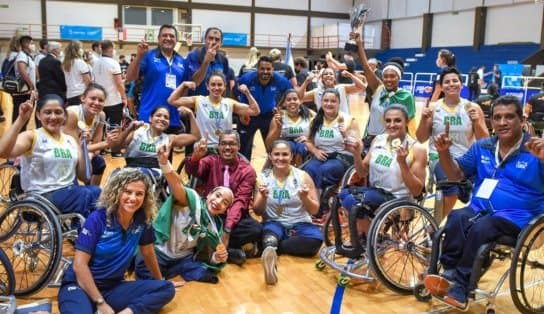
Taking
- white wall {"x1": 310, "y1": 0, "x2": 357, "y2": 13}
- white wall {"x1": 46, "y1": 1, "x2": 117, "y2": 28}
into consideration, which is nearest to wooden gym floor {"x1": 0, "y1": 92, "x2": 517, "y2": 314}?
white wall {"x1": 46, "y1": 1, "x2": 117, "y2": 28}

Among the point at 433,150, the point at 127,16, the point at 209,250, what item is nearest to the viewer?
the point at 209,250

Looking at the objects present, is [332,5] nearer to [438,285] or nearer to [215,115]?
[215,115]

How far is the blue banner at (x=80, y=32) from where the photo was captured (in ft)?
60.0

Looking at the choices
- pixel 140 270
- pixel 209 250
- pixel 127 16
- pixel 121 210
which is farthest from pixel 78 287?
pixel 127 16

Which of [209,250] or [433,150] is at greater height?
[433,150]

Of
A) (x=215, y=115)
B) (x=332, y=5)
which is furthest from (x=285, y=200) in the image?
(x=332, y=5)

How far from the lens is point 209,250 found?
306cm

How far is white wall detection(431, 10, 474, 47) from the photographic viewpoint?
18703mm

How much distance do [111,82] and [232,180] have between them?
2.68 meters

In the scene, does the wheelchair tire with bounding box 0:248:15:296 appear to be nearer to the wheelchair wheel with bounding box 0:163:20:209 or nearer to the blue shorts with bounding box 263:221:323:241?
the wheelchair wheel with bounding box 0:163:20:209

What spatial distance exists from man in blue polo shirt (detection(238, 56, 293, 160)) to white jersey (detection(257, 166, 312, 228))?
872 mm

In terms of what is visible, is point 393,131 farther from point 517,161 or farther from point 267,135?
point 267,135

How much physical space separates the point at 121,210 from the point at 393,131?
1564 mm

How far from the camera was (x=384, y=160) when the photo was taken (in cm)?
292
